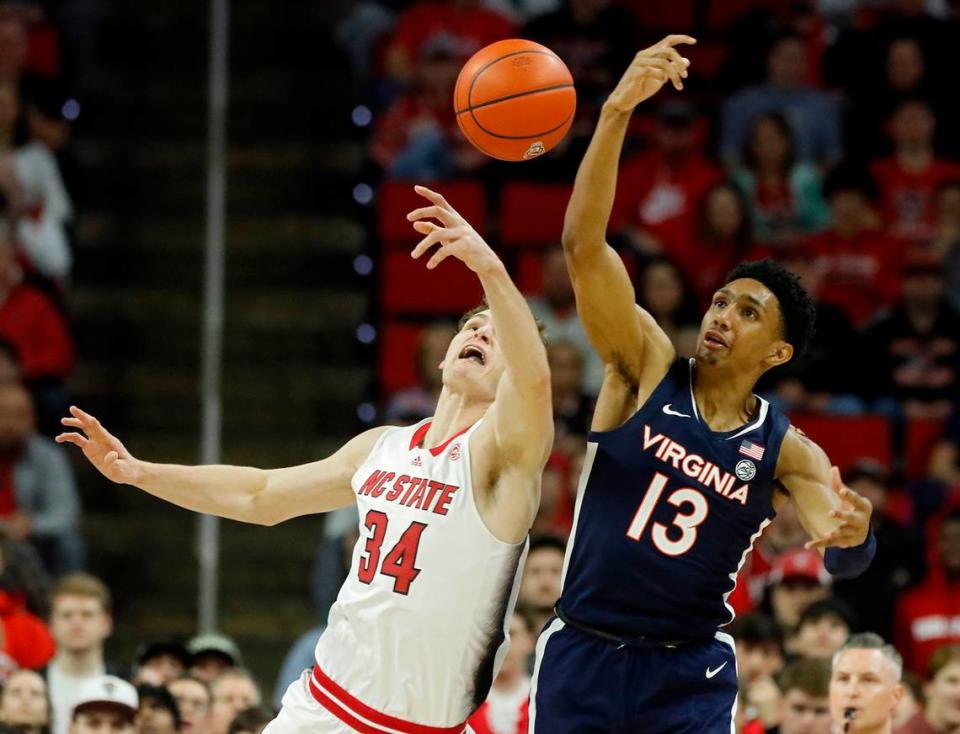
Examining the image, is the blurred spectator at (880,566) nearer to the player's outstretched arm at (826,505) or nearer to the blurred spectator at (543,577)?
the blurred spectator at (543,577)

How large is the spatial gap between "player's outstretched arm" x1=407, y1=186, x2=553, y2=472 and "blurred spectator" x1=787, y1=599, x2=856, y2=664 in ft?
13.1

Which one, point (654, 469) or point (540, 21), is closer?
point (654, 469)

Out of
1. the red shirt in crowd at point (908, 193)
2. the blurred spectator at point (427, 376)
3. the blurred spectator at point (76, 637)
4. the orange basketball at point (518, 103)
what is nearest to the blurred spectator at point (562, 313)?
the blurred spectator at point (427, 376)

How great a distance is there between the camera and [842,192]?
520 inches

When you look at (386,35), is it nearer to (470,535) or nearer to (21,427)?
(21,427)

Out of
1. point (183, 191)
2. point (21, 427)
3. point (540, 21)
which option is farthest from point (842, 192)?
point (21, 427)

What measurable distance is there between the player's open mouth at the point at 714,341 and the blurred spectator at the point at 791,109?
7.29 m

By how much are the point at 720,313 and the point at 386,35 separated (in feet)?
28.1

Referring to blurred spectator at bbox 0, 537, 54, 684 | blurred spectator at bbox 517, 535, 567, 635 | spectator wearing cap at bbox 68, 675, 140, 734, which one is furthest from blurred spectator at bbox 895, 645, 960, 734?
blurred spectator at bbox 0, 537, 54, 684

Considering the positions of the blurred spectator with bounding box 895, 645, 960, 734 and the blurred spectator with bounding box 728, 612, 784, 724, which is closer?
the blurred spectator with bounding box 895, 645, 960, 734

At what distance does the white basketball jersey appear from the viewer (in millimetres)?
6445

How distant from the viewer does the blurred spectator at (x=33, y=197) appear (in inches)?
526

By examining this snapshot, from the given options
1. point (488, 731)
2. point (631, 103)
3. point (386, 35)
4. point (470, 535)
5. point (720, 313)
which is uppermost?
point (386, 35)

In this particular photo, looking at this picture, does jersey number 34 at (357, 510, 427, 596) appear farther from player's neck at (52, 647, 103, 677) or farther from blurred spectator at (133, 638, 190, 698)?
player's neck at (52, 647, 103, 677)
